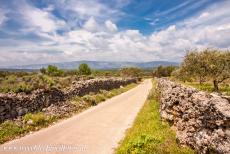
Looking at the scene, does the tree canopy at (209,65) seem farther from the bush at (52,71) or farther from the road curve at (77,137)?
the bush at (52,71)

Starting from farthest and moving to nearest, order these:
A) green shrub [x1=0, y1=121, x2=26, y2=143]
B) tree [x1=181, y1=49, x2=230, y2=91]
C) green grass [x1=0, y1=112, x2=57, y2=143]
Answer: tree [x1=181, y1=49, x2=230, y2=91], green grass [x1=0, y1=112, x2=57, y2=143], green shrub [x1=0, y1=121, x2=26, y2=143]

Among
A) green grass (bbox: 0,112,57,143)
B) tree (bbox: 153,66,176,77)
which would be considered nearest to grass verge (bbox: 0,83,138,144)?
green grass (bbox: 0,112,57,143)

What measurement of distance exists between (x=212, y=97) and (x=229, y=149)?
2.20 m

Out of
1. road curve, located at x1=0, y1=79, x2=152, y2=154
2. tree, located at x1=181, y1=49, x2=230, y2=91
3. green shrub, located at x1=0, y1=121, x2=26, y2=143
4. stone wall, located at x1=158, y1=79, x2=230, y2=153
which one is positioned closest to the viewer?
stone wall, located at x1=158, y1=79, x2=230, y2=153

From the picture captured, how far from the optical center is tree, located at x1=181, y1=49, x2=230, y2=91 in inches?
1385

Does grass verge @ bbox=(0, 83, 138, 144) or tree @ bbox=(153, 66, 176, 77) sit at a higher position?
grass verge @ bbox=(0, 83, 138, 144)

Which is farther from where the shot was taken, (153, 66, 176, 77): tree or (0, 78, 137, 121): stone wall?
(153, 66, 176, 77): tree

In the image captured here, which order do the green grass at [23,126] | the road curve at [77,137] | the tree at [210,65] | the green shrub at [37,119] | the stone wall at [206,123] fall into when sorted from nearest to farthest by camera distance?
1. the stone wall at [206,123]
2. the road curve at [77,137]
3. the green grass at [23,126]
4. the green shrub at [37,119]
5. the tree at [210,65]

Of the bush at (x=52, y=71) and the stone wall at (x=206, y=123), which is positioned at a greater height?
the stone wall at (x=206, y=123)

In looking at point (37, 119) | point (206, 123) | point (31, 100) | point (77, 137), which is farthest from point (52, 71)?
point (206, 123)

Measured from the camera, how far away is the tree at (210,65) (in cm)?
3519

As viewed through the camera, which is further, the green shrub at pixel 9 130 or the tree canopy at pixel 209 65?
the tree canopy at pixel 209 65

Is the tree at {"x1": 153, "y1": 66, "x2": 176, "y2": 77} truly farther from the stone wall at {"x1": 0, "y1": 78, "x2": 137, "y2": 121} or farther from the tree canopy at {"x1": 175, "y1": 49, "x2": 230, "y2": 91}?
the stone wall at {"x1": 0, "y1": 78, "x2": 137, "y2": 121}

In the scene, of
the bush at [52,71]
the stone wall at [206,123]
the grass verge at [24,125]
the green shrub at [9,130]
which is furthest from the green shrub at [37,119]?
the bush at [52,71]
